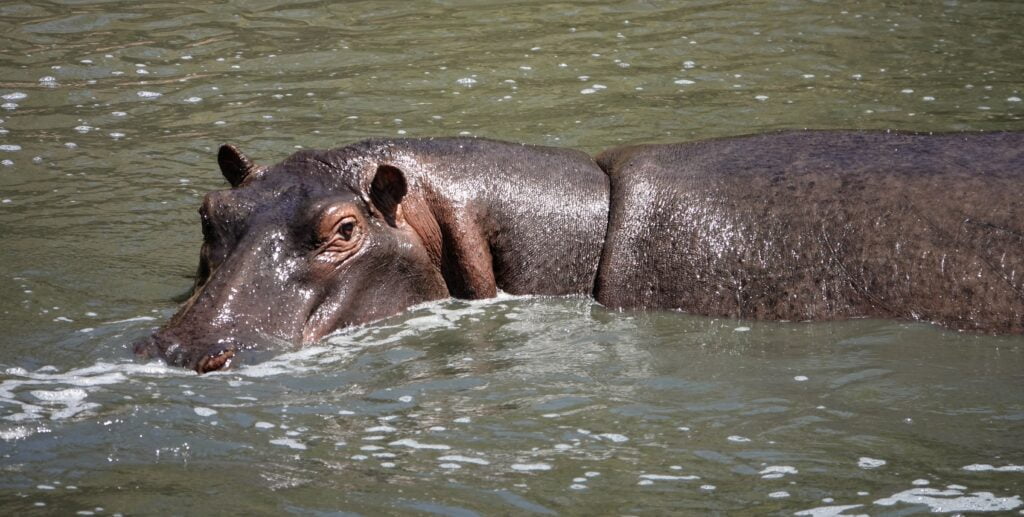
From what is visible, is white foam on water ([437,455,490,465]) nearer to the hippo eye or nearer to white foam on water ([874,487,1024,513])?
white foam on water ([874,487,1024,513])

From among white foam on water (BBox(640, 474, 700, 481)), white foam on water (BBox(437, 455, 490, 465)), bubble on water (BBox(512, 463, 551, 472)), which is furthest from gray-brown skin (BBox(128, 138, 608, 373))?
white foam on water (BBox(640, 474, 700, 481))

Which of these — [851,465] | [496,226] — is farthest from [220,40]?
[851,465]

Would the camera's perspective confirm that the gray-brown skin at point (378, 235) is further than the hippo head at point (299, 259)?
Yes

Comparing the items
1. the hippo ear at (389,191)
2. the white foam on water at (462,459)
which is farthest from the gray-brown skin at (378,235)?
the white foam on water at (462,459)

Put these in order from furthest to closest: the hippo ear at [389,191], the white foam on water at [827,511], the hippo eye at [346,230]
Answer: the hippo ear at [389,191]
the hippo eye at [346,230]
the white foam on water at [827,511]

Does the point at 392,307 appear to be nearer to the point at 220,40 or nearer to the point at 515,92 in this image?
the point at 515,92

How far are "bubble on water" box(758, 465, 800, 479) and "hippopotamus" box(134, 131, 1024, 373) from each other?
2.00m

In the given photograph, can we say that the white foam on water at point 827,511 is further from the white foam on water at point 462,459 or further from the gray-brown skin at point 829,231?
Answer: the gray-brown skin at point 829,231

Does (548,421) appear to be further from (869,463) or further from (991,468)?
(991,468)

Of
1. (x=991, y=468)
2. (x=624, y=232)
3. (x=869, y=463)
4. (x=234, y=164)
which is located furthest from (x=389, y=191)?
(x=991, y=468)

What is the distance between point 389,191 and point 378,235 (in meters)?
0.27

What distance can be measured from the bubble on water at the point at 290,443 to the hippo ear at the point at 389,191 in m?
2.03

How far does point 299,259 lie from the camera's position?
7.50 meters

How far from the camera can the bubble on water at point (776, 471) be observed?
5.85m
